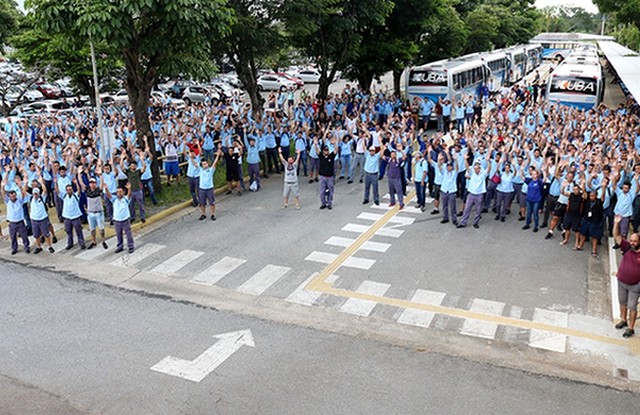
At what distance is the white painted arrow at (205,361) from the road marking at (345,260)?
11.0 feet

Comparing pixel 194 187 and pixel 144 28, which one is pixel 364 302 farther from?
pixel 144 28

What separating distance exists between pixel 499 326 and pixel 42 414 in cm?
653

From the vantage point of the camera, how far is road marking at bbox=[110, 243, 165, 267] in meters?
12.5

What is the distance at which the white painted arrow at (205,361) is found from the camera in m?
8.19

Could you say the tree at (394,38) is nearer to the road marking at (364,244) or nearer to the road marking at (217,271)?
the road marking at (364,244)

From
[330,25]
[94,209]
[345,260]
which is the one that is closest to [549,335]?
[345,260]

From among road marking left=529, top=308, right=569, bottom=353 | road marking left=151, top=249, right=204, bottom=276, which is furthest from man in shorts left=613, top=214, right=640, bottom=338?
road marking left=151, top=249, right=204, bottom=276

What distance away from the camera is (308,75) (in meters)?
54.5

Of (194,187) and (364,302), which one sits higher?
(194,187)

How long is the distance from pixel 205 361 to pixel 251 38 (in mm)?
15502

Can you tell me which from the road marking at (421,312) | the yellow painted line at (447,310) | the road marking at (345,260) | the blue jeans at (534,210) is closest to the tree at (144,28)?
the road marking at (345,260)

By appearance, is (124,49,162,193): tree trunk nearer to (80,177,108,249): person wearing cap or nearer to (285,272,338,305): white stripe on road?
(80,177,108,249): person wearing cap

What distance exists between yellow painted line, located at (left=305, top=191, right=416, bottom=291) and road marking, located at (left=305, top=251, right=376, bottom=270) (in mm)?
101

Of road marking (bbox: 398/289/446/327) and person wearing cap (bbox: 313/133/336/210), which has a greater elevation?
person wearing cap (bbox: 313/133/336/210)
